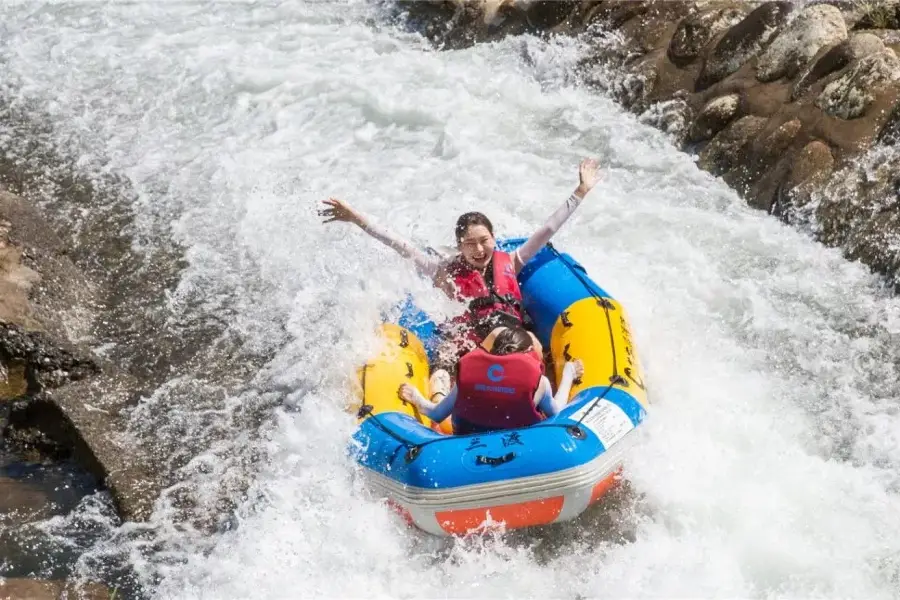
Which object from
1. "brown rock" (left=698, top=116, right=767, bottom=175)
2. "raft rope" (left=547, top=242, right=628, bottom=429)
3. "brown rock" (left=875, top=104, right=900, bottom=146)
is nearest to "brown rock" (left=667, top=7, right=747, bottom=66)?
"brown rock" (left=698, top=116, right=767, bottom=175)

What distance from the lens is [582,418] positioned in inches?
183

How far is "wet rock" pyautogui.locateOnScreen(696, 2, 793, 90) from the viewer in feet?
26.3

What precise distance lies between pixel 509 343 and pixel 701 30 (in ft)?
16.9

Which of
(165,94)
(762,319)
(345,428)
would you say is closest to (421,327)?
(345,428)

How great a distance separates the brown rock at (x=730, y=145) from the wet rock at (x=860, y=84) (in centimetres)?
61

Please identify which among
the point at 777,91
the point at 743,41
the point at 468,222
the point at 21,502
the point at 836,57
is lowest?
the point at 21,502

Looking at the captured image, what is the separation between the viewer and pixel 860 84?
694cm

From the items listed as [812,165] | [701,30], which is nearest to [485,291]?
[812,165]

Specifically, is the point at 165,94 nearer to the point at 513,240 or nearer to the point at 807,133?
the point at 513,240

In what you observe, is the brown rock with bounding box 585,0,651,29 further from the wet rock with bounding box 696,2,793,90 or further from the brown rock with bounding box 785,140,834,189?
the brown rock with bounding box 785,140,834,189

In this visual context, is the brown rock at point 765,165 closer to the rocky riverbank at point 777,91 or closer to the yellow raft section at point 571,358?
the rocky riverbank at point 777,91

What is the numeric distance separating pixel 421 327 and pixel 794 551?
2498 mm

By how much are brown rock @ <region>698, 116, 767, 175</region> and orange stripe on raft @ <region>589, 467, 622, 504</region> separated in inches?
150

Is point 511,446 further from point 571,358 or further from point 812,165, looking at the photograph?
point 812,165
